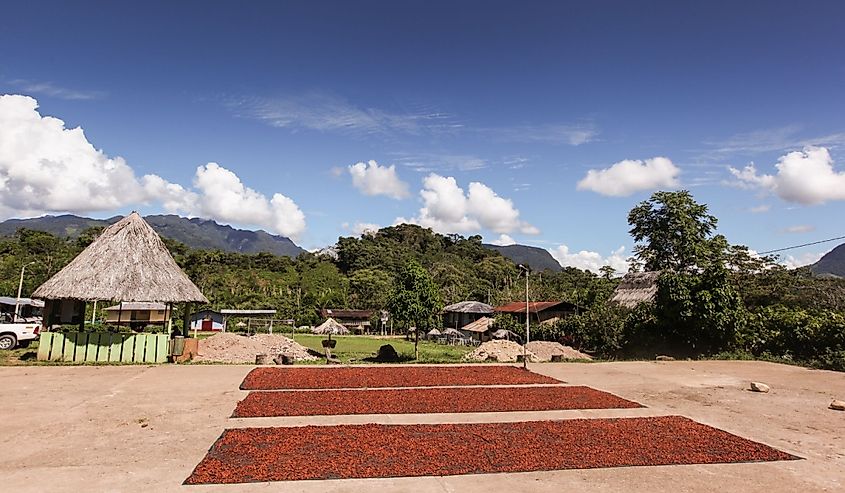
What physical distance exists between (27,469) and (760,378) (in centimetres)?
1970

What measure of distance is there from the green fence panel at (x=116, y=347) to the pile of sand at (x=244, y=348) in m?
3.60

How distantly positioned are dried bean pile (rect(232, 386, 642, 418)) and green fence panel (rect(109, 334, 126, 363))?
9.26 meters

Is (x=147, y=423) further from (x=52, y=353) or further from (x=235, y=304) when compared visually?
(x=235, y=304)

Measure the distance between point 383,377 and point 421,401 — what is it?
14.3 ft

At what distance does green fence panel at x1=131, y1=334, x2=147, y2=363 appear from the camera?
64.3 ft

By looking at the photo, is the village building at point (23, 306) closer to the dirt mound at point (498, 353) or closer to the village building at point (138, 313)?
the village building at point (138, 313)

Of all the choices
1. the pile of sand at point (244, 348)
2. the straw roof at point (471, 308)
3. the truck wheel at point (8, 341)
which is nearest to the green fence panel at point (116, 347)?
the pile of sand at point (244, 348)

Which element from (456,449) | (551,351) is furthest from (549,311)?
(456,449)

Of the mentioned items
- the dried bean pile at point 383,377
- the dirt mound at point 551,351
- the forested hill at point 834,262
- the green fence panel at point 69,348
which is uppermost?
the forested hill at point 834,262

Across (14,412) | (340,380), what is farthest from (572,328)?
(14,412)

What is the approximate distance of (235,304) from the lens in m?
62.8

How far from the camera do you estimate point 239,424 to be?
393 inches

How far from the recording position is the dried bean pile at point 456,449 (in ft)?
23.7

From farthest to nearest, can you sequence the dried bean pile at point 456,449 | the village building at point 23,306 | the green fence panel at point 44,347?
the village building at point 23,306 → the green fence panel at point 44,347 → the dried bean pile at point 456,449
